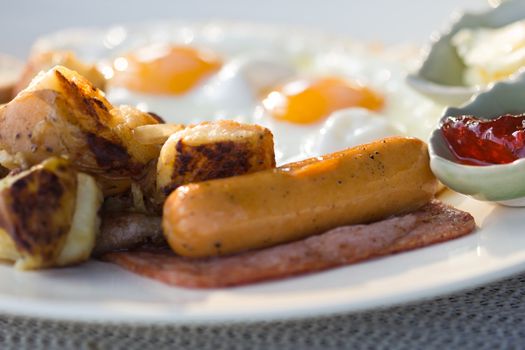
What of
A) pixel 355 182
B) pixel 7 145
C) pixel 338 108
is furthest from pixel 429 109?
pixel 7 145

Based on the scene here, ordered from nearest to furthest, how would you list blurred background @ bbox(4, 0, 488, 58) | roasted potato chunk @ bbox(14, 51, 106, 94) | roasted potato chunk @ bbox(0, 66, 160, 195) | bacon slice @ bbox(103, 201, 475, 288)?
bacon slice @ bbox(103, 201, 475, 288) < roasted potato chunk @ bbox(0, 66, 160, 195) < roasted potato chunk @ bbox(14, 51, 106, 94) < blurred background @ bbox(4, 0, 488, 58)

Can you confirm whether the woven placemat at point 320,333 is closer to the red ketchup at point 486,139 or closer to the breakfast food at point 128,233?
the breakfast food at point 128,233

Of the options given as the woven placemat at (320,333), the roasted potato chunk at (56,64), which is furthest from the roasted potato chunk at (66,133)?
the roasted potato chunk at (56,64)

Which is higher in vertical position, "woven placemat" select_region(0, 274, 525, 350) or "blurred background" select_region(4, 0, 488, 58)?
"woven placemat" select_region(0, 274, 525, 350)

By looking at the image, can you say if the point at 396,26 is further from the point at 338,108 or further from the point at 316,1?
the point at 338,108

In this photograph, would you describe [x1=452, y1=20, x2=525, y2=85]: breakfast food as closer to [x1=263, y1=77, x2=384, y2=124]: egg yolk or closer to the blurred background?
[x1=263, y1=77, x2=384, y2=124]: egg yolk

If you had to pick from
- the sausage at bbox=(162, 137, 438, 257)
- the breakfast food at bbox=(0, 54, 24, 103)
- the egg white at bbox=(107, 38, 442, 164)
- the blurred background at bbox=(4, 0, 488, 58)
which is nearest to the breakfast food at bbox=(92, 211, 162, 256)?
the sausage at bbox=(162, 137, 438, 257)

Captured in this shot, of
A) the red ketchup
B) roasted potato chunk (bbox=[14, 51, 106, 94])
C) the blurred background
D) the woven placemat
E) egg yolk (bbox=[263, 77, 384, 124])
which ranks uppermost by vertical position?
the red ketchup
